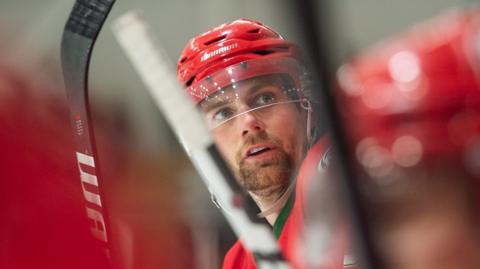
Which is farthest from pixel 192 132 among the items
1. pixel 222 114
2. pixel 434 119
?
pixel 434 119

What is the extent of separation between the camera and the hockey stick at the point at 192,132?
0.31 m

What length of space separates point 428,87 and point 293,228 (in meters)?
0.75

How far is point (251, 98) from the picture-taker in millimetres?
359

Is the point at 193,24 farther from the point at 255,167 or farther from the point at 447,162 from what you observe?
the point at 447,162

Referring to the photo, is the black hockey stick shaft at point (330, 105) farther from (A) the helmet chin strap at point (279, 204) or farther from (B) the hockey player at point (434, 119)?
(B) the hockey player at point (434, 119)

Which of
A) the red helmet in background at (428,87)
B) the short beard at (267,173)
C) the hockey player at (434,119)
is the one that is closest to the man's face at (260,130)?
the short beard at (267,173)

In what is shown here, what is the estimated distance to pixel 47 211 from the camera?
346mm

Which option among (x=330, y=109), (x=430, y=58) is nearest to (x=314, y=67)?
(x=330, y=109)

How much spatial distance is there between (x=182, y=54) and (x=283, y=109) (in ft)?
0.20

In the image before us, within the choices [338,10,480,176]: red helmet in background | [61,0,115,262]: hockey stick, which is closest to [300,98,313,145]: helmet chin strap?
[61,0,115,262]: hockey stick

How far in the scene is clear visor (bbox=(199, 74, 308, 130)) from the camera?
0.35 meters

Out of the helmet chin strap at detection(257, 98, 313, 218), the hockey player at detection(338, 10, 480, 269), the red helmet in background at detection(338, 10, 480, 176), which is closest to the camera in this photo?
the helmet chin strap at detection(257, 98, 313, 218)

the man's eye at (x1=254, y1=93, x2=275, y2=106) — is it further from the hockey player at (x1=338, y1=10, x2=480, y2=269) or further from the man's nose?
the hockey player at (x1=338, y1=10, x2=480, y2=269)

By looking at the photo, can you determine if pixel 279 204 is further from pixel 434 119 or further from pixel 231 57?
pixel 434 119
